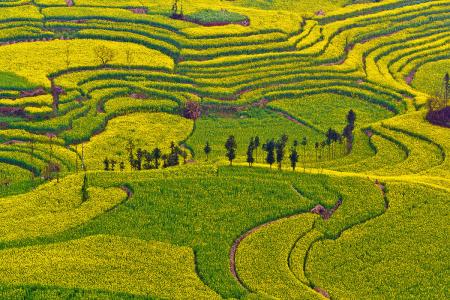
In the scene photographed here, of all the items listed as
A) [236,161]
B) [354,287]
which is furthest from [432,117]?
[354,287]

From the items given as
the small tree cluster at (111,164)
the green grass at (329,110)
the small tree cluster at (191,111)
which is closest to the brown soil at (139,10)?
the small tree cluster at (191,111)

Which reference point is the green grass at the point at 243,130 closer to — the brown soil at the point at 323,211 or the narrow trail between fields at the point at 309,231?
the narrow trail between fields at the point at 309,231

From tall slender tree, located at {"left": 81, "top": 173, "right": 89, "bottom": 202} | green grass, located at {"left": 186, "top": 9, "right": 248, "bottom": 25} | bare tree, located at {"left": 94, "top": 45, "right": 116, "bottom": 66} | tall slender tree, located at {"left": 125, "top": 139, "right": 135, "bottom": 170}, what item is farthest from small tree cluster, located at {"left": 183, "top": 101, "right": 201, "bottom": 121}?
green grass, located at {"left": 186, "top": 9, "right": 248, "bottom": 25}

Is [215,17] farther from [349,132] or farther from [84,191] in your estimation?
[84,191]

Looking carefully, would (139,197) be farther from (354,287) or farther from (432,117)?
(432,117)

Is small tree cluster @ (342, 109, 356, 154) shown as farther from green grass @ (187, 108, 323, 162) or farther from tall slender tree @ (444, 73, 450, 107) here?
tall slender tree @ (444, 73, 450, 107)

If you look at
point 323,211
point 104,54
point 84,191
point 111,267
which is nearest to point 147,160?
point 84,191
